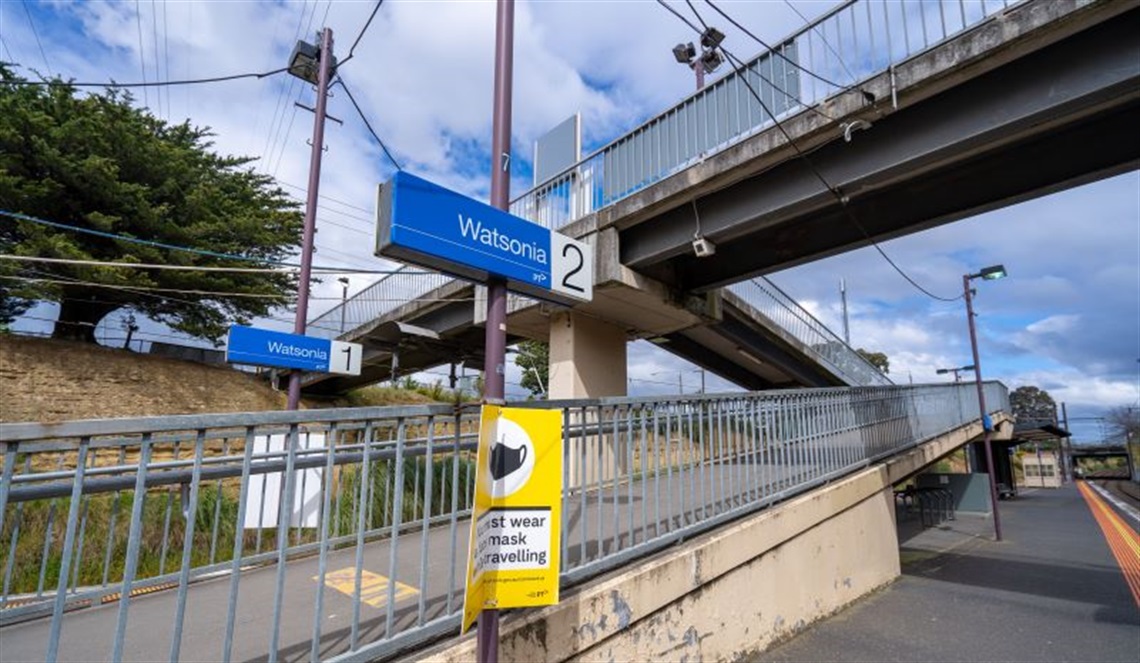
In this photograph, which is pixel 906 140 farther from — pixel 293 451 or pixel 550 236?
pixel 293 451

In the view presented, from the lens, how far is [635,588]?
408 cm

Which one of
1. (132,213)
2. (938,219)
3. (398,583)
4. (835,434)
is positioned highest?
(132,213)

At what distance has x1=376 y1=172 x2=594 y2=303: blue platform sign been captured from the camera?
2.57m

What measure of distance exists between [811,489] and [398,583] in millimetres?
4726

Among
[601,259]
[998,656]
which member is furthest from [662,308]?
[998,656]

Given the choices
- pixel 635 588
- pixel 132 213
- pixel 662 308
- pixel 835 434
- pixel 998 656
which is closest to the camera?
pixel 635 588

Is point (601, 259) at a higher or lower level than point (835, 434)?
higher

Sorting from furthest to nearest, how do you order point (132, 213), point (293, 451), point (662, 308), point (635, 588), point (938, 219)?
point (132, 213) < point (662, 308) < point (938, 219) < point (635, 588) < point (293, 451)

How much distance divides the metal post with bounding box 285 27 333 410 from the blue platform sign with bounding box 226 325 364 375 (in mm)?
631

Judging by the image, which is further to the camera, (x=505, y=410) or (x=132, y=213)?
(x=132, y=213)

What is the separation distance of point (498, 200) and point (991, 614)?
766 cm

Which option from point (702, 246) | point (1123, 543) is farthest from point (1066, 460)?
point (702, 246)

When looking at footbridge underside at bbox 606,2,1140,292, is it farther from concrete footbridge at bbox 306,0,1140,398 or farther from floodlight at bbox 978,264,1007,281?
floodlight at bbox 978,264,1007,281

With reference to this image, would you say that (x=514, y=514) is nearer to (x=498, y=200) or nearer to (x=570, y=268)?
(x=570, y=268)
